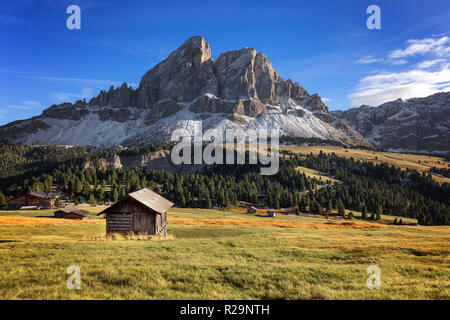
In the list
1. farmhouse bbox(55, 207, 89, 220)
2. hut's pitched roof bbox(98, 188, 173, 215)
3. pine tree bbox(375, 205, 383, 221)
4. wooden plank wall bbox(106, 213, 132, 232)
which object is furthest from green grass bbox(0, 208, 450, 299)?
pine tree bbox(375, 205, 383, 221)

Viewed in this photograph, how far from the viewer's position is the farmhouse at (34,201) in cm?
9406

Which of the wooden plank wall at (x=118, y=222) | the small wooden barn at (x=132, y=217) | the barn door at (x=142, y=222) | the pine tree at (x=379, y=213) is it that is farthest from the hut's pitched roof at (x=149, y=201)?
the pine tree at (x=379, y=213)

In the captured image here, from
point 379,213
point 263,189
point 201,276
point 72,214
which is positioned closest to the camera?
point 201,276

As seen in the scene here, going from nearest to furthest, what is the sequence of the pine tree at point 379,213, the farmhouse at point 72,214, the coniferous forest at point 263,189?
the farmhouse at point 72,214 → the pine tree at point 379,213 → the coniferous forest at point 263,189

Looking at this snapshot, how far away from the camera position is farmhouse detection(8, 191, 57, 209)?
94.1 metres

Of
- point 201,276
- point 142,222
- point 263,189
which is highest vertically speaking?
point 201,276

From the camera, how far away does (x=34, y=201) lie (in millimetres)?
96562

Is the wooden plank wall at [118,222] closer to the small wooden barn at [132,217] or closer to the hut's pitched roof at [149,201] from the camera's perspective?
the small wooden barn at [132,217]

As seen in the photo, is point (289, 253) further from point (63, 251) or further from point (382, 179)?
point (382, 179)

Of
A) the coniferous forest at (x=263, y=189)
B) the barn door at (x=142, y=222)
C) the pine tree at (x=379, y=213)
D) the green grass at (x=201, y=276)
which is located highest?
the green grass at (x=201, y=276)

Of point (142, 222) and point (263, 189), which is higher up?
point (142, 222)

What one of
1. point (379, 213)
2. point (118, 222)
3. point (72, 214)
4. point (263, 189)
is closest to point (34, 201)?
point (72, 214)

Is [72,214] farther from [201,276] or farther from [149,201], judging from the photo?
[201,276]
